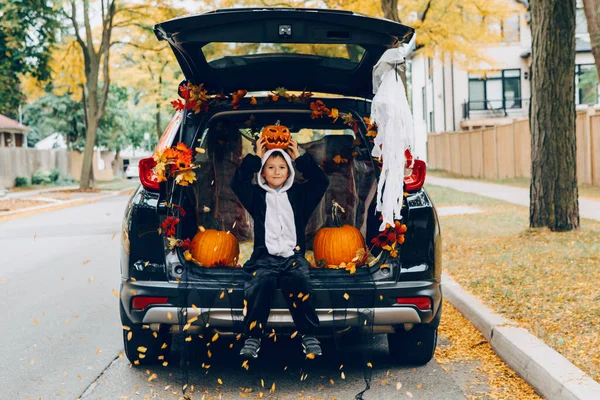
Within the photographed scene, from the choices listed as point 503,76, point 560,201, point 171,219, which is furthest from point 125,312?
point 503,76

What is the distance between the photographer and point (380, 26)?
422cm

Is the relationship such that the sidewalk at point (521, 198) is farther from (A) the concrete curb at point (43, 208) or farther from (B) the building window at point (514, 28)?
(B) the building window at point (514, 28)

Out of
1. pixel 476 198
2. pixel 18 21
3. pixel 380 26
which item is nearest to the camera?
pixel 380 26

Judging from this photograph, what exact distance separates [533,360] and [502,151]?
2474 cm

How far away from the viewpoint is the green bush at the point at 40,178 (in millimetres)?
35478

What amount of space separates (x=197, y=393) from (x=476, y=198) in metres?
14.9

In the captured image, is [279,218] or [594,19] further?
[594,19]

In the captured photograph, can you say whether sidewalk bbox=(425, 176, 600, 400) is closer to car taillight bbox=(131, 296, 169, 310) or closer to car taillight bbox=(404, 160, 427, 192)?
car taillight bbox=(404, 160, 427, 192)

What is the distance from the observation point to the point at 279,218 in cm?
499

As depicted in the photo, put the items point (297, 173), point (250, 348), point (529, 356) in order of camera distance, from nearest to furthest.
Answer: point (250, 348)
point (529, 356)
point (297, 173)

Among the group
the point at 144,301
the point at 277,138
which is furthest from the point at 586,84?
the point at 144,301

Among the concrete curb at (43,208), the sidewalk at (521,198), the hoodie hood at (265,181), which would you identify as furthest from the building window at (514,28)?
the hoodie hood at (265,181)

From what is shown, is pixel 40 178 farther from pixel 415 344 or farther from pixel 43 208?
pixel 415 344

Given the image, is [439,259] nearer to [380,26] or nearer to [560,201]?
[380,26]
